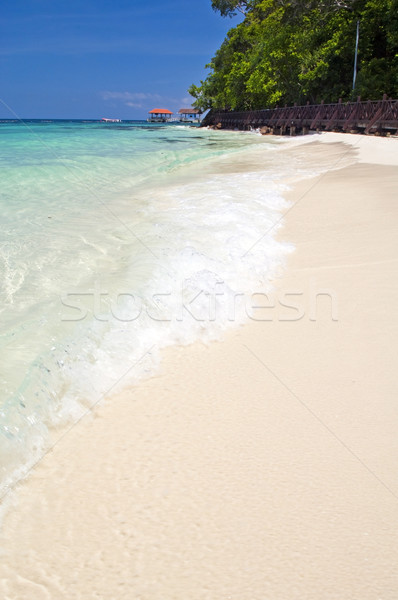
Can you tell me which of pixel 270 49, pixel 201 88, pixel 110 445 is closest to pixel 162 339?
pixel 110 445

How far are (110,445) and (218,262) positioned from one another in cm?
206

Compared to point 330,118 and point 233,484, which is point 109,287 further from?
point 330,118

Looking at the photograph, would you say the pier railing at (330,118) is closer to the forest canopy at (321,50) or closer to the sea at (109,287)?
the forest canopy at (321,50)

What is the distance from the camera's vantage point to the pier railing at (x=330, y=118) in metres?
17.5

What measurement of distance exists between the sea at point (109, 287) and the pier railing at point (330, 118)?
13.6 m

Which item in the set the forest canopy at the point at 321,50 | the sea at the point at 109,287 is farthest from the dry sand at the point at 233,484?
the forest canopy at the point at 321,50

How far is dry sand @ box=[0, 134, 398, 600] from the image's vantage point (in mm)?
1165

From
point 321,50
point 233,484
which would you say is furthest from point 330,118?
point 233,484

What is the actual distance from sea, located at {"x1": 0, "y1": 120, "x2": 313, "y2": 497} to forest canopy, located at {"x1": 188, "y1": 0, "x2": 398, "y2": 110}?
855 inches

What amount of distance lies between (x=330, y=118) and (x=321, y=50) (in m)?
7.06

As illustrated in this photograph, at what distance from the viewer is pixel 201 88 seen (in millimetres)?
51906

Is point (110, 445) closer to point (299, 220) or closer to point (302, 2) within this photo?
point (299, 220)

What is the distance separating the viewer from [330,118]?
23.6 metres

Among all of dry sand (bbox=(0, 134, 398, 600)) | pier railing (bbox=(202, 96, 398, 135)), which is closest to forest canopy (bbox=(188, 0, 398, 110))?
pier railing (bbox=(202, 96, 398, 135))
